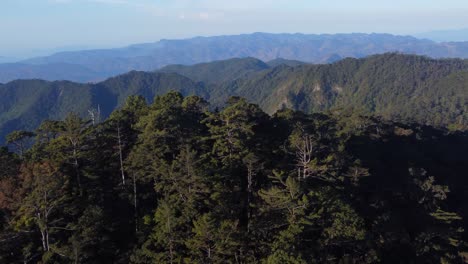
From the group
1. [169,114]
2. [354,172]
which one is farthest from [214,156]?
[354,172]

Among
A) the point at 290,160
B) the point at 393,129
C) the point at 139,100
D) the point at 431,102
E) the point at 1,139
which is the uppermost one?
the point at 139,100

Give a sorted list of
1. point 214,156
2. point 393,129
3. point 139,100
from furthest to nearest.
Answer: point 393,129, point 139,100, point 214,156

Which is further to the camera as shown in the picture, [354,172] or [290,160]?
[354,172]

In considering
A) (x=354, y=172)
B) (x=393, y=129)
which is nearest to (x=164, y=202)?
(x=354, y=172)

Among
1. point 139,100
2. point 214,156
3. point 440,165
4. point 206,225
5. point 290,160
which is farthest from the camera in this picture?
point 440,165

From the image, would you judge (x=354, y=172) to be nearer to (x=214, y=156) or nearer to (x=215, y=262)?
(x=214, y=156)

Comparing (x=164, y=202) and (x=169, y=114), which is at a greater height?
(x=169, y=114)
